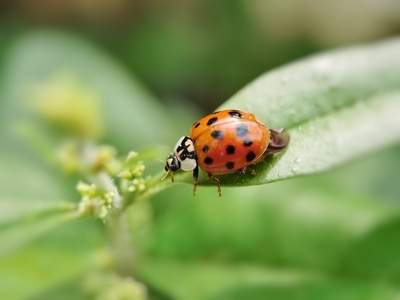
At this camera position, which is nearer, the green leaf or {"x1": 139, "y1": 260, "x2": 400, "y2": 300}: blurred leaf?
the green leaf

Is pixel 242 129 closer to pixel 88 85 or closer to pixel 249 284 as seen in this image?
pixel 249 284

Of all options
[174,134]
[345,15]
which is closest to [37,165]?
[174,134]

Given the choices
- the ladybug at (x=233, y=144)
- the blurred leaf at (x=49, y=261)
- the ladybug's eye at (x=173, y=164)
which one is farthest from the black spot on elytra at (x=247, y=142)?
the blurred leaf at (x=49, y=261)

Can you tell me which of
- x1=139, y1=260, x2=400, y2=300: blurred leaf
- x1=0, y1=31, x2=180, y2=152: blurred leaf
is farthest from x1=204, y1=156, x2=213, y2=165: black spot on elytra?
x1=0, y1=31, x2=180, y2=152: blurred leaf

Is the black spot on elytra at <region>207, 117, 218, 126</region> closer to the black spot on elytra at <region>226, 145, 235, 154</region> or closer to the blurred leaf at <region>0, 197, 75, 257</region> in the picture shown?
the black spot on elytra at <region>226, 145, 235, 154</region>

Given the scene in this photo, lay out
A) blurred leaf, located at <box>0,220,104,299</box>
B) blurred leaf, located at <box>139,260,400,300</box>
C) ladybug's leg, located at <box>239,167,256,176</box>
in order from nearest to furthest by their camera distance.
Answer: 1. ladybug's leg, located at <box>239,167,256,176</box>
2. blurred leaf, located at <box>139,260,400,300</box>
3. blurred leaf, located at <box>0,220,104,299</box>

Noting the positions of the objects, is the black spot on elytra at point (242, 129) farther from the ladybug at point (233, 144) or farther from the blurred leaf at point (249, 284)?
the blurred leaf at point (249, 284)

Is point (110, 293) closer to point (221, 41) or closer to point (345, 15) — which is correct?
point (221, 41)

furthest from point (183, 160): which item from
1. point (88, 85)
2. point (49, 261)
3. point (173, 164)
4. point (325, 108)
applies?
point (88, 85)
